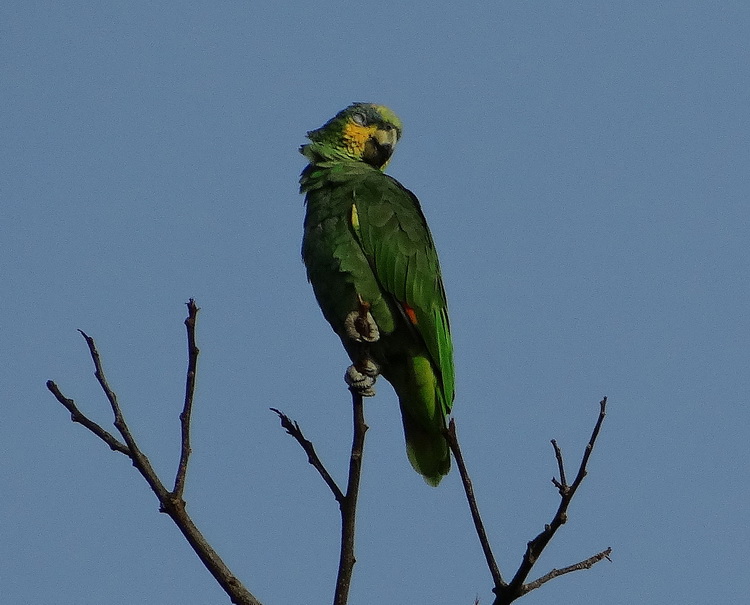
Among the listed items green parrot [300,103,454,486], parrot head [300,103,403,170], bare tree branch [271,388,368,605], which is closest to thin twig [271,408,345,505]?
bare tree branch [271,388,368,605]

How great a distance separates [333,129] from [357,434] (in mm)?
3075

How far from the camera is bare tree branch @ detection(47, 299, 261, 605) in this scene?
252 centimetres

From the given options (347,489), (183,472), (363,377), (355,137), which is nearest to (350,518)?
(347,489)

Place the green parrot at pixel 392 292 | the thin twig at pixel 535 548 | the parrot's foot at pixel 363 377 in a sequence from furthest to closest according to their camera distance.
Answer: the green parrot at pixel 392 292 → the parrot's foot at pixel 363 377 → the thin twig at pixel 535 548

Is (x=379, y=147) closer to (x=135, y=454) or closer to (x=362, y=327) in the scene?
(x=362, y=327)

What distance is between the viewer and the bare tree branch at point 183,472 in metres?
2.52

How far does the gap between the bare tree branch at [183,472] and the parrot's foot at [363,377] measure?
107cm

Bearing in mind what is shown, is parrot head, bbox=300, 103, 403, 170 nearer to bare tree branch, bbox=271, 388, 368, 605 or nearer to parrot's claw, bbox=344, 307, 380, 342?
parrot's claw, bbox=344, 307, 380, 342

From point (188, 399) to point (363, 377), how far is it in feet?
3.76

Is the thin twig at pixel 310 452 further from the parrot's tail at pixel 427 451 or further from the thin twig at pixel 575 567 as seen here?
the parrot's tail at pixel 427 451

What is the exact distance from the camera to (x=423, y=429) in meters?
4.48

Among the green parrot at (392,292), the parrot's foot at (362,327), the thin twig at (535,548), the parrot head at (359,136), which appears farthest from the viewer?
the parrot head at (359,136)

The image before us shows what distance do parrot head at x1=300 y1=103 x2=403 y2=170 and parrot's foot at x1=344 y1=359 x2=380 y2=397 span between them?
6.17 feet

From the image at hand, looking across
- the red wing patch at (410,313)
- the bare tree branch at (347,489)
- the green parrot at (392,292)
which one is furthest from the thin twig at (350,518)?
the red wing patch at (410,313)
